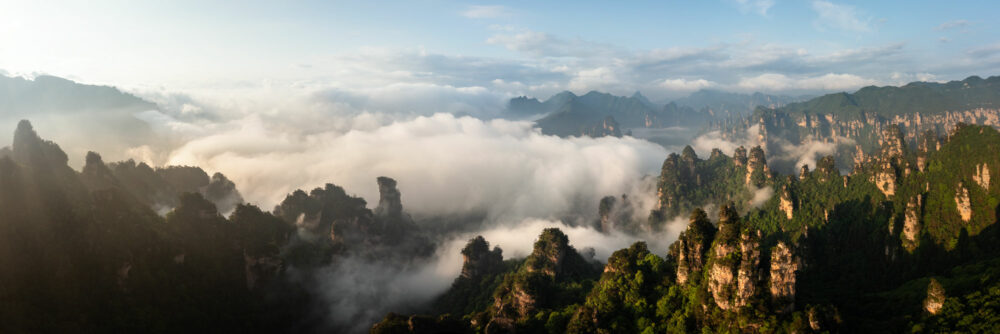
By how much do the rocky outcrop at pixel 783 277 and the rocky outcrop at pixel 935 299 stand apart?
16.5m

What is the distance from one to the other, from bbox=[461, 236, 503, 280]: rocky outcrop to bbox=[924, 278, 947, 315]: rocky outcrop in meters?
85.2

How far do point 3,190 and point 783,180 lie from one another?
188495mm

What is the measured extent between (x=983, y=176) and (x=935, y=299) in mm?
64963

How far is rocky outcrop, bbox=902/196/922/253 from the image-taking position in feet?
320

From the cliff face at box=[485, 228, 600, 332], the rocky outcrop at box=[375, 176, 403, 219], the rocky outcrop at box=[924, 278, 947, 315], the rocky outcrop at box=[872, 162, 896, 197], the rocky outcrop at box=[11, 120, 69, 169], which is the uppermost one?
the rocky outcrop at box=[11, 120, 69, 169]

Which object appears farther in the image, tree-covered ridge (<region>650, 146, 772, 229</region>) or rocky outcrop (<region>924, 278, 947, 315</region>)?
tree-covered ridge (<region>650, 146, 772, 229</region>)

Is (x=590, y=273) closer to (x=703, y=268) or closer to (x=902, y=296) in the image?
(x=703, y=268)

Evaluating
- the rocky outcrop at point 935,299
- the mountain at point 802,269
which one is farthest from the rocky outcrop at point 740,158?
the rocky outcrop at point 935,299

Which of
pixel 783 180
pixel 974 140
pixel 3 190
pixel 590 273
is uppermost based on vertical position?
pixel 3 190

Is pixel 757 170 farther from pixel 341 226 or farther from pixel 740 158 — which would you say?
pixel 341 226

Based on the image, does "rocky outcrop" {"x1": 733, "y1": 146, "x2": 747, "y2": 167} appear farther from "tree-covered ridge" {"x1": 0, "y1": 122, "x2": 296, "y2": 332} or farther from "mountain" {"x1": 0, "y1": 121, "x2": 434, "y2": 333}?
"tree-covered ridge" {"x1": 0, "y1": 122, "x2": 296, "y2": 332}

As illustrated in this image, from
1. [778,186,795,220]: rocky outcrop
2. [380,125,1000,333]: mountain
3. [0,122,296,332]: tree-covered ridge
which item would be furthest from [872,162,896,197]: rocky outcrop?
[0,122,296,332]: tree-covered ridge

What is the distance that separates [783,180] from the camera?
157 meters

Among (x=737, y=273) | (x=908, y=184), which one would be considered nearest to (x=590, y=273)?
(x=737, y=273)
